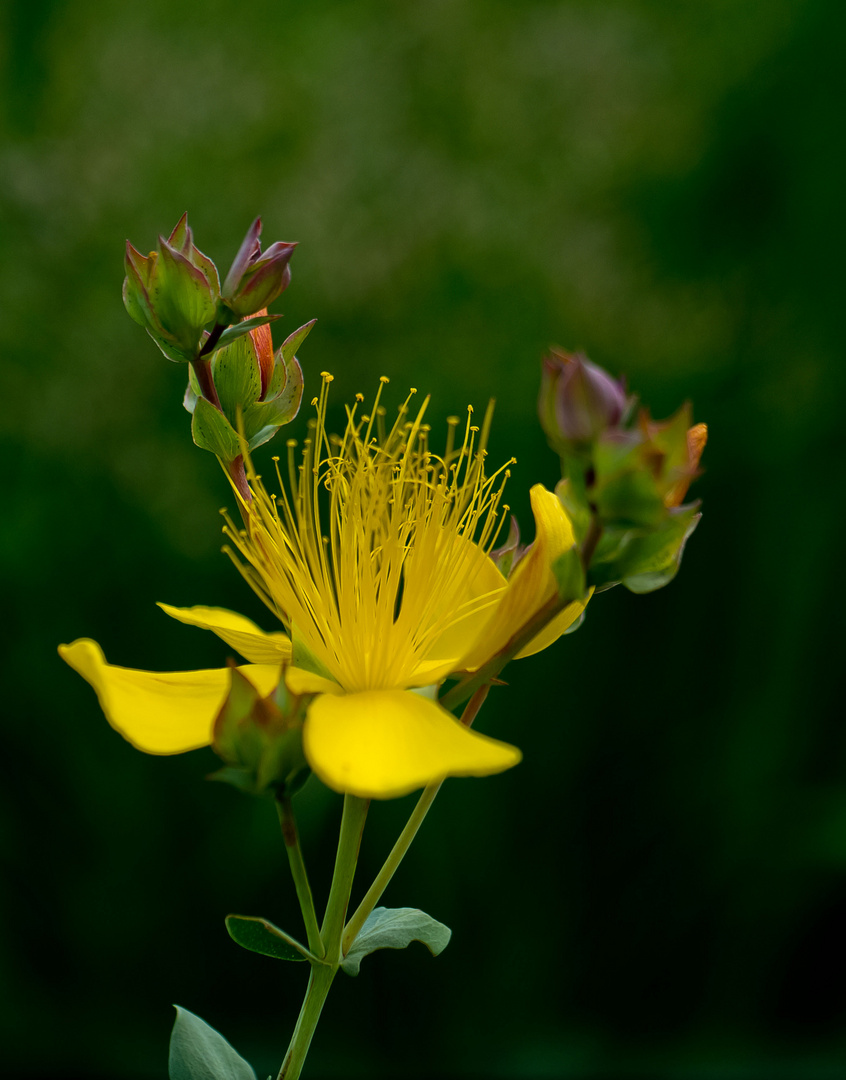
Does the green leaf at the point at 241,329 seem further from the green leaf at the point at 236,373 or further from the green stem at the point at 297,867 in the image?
the green stem at the point at 297,867

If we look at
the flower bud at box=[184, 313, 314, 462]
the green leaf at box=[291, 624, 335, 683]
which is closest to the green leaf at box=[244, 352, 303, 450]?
the flower bud at box=[184, 313, 314, 462]

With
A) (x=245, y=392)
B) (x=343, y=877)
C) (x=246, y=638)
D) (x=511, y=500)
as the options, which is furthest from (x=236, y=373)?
(x=511, y=500)

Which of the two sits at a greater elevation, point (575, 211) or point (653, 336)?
point (575, 211)

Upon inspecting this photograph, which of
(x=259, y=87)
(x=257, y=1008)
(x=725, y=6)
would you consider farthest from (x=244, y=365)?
(x=725, y=6)

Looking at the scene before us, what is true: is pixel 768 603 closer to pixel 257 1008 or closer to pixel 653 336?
pixel 653 336

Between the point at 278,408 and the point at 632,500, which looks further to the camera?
the point at 278,408

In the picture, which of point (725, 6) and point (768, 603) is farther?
point (725, 6)

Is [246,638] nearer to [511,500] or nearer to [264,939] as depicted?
[264,939]
